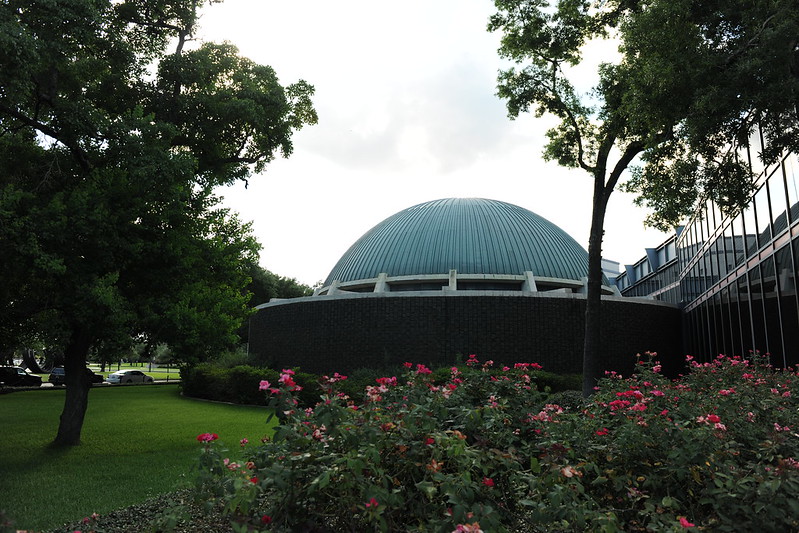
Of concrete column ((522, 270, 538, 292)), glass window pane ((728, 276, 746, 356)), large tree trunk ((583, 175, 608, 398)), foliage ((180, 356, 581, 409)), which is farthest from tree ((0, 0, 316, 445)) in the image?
concrete column ((522, 270, 538, 292))

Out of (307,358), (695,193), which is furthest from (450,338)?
(695,193)

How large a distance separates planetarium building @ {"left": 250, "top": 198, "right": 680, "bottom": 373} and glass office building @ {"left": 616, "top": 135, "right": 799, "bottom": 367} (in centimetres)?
271

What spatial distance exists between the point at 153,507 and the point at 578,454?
526cm

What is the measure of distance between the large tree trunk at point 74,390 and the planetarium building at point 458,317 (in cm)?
1136

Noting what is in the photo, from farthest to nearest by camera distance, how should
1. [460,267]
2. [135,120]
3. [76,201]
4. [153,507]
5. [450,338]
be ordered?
[460,267], [450,338], [135,120], [76,201], [153,507]

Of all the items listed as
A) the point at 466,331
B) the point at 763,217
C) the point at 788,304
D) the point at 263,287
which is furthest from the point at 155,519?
the point at 263,287

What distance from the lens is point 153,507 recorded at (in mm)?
6777

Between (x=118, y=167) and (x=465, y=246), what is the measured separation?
21.6 meters

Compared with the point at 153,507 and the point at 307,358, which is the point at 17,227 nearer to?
the point at 153,507

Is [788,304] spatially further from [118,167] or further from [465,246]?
[465,246]

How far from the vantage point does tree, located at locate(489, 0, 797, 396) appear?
1143 centimetres

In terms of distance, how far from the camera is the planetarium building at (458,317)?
23.0 meters

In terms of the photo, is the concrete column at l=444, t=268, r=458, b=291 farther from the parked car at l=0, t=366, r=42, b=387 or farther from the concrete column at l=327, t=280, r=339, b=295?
the parked car at l=0, t=366, r=42, b=387

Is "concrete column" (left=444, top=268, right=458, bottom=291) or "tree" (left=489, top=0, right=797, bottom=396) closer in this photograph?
"tree" (left=489, top=0, right=797, bottom=396)
